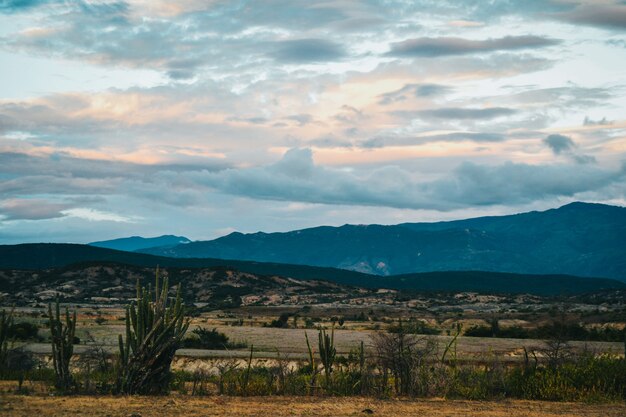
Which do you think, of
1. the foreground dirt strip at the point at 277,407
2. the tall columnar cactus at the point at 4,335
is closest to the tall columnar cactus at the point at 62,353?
the foreground dirt strip at the point at 277,407

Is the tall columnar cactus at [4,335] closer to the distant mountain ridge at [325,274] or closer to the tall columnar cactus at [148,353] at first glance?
the tall columnar cactus at [148,353]

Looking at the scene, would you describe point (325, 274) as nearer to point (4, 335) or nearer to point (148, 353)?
point (4, 335)

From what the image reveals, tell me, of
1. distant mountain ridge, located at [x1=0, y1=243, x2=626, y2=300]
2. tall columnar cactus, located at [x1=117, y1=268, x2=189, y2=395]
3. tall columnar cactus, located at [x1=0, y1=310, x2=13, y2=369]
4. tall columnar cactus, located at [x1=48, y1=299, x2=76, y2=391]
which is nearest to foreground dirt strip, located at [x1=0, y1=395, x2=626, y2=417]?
tall columnar cactus, located at [x1=117, y1=268, x2=189, y2=395]

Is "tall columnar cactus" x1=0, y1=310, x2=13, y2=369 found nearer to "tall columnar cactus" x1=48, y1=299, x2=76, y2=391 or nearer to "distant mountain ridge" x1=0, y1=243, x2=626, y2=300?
"tall columnar cactus" x1=48, y1=299, x2=76, y2=391

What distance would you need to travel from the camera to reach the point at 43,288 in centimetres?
9969

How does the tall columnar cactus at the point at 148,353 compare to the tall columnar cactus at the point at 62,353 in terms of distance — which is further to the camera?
the tall columnar cactus at the point at 62,353

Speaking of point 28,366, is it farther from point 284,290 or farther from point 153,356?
point 284,290

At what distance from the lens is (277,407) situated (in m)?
18.3

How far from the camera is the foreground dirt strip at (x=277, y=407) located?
17.0 meters

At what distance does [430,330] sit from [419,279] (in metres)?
143

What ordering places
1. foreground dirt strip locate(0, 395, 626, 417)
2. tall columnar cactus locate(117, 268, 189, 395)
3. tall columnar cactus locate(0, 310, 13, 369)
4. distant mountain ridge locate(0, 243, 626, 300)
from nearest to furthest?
foreground dirt strip locate(0, 395, 626, 417) < tall columnar cactus locate(117, 268, 189, 395) < tall columnar cactus locate(0, 310, 13, 369) < distant mountain ridge locate(0, 243, 626, 300)

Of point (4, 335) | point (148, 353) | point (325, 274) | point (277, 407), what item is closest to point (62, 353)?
point (148, 353)

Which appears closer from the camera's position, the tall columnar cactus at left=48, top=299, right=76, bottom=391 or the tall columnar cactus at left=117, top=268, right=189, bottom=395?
the tall columnar cactus at left=117, top=268, right=189, bottom=395

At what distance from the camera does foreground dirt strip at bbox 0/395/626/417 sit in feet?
55.8
